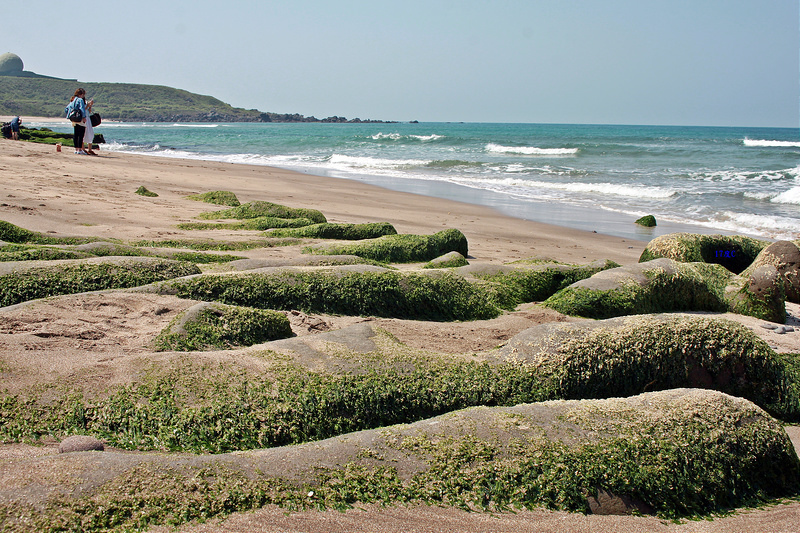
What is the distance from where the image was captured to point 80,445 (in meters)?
2.23

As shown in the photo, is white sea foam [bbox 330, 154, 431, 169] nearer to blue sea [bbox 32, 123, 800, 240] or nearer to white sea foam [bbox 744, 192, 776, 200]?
blue sea [bbox 32, 123, 800, 240]

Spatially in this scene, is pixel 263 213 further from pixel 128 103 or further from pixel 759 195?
pixel 128 103

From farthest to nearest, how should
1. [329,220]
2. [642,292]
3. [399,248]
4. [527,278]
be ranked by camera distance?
[329,220] → [399,248] → [527,278] → [642,292]

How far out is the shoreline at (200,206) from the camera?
775 centimetres

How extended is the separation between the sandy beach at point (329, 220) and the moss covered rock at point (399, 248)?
46 centimetres

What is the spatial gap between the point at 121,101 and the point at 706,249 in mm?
129153

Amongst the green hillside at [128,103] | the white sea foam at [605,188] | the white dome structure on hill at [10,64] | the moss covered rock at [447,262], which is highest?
the white dome structure on hill at [10,64]

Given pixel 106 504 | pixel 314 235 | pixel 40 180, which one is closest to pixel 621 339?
pixel 106 504

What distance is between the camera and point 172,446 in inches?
93.7

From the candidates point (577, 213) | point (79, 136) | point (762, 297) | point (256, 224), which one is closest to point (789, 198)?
point (577, 213)

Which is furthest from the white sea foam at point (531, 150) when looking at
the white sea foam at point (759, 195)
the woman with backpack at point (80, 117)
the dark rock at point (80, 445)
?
the dark rock at point (80, 445)

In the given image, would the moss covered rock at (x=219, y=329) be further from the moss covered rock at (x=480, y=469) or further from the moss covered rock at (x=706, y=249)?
the moss covered rock at (x=706, y=249)

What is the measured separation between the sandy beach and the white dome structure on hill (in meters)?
121

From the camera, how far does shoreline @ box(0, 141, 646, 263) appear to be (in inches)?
305
